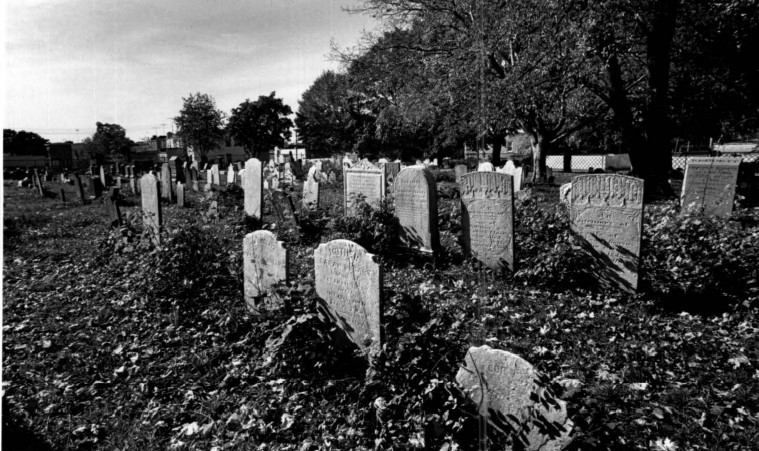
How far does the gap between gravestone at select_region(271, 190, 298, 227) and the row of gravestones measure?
15.0 feet

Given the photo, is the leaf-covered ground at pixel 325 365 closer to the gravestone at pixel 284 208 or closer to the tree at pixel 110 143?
the gravestone at pixel 284 208

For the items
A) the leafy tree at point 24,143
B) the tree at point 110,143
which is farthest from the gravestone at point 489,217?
the leafy tree at point 24,143

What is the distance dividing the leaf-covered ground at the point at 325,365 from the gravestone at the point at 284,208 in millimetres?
3399

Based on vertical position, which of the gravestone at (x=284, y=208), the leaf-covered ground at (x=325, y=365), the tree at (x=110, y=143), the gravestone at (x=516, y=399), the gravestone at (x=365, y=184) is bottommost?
the leaf-covered ground at (x=325, y=365)

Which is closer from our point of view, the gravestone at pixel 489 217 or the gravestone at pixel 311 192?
the gravestone at pixel 489 217

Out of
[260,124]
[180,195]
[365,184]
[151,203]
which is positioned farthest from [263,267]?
[260,124]

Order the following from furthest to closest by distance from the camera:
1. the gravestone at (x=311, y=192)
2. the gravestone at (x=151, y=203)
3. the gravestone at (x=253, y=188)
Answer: the gravestone at (x=311, y=192)
the gravestone at (x=253, y=188)
the gravestone at (x=151, y=203)

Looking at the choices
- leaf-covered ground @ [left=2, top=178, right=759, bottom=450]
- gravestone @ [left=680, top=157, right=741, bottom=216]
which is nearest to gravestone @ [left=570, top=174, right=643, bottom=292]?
leaf-covered ground @ [left=2, top=178, right=759, bottom=450]

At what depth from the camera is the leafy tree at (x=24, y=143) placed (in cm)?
6183

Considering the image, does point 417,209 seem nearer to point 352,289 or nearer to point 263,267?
point 263,267

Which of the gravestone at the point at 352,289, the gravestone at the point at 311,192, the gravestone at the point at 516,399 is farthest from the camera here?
the gravestone at the point at 311,192

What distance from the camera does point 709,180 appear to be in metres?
10.5

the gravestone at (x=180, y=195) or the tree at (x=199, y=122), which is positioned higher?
the tree at (x=199, y=122)

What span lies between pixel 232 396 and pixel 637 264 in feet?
16.1
